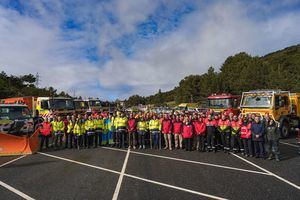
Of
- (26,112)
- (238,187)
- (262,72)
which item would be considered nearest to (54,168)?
(238,187)

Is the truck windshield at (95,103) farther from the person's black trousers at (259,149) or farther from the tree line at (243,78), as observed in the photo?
the person's black trousers at (259,149)

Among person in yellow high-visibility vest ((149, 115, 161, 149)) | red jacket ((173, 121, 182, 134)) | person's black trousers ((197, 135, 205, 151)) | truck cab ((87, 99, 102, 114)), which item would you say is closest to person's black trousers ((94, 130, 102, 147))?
person in yellow high-visibility vest ((149, 115, 161, 149))

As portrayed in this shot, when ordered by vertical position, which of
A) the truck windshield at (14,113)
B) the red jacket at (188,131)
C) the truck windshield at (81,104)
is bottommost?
the red jacket at (188,131)

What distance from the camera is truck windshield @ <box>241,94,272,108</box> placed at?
18.2 metres

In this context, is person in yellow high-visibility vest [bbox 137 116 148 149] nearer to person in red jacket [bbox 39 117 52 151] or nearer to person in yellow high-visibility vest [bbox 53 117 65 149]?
person in yellow high-visibility vest [bbox 53 117 65 149]

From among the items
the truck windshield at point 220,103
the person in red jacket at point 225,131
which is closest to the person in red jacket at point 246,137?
the person in red jacket at point 225,131

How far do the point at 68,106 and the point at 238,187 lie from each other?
750 inches

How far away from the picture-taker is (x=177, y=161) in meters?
11.7

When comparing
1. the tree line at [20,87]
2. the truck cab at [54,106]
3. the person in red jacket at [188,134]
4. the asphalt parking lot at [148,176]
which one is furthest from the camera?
the tree line at [20,87]

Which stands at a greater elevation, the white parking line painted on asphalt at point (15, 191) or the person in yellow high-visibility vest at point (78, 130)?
the person in yellow high-visibility vest at point (78, 130)

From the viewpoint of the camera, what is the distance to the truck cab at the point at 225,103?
2311cm

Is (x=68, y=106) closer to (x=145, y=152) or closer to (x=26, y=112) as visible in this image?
(x=26, y=112)

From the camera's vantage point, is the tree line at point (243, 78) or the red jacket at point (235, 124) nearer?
the red jacket at point (235, 124)

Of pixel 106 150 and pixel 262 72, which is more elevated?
pixel 262 72
